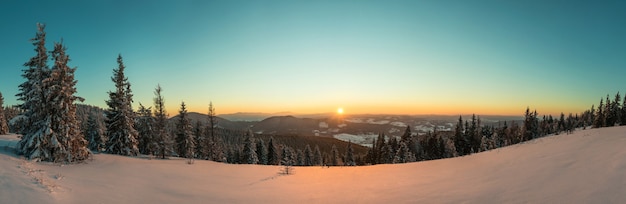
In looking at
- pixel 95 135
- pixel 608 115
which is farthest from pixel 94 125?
pixel 608 115

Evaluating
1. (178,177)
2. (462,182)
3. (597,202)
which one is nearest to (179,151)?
(178,177)

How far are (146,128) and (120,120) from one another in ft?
29.1

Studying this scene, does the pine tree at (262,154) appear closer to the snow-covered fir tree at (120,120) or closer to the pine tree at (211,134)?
the pine tree at (211,134)

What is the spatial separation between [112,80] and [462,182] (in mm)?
36291

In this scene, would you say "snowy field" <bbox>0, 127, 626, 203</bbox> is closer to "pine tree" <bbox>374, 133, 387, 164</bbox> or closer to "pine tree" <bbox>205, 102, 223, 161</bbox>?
"pine tree" <bbox>205, 102, 223, 161</bbox>

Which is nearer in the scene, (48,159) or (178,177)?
(178,177)

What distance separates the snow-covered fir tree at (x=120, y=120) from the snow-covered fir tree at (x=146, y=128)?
638 cm

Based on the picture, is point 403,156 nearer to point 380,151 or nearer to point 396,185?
point 380,151

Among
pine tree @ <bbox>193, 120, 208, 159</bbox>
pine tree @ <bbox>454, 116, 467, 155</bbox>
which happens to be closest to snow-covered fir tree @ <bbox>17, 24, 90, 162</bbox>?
pine tree @ <bbox>193, 120, 208, 159</bbox>

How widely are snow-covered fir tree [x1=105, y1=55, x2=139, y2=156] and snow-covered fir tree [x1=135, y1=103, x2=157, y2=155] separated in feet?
20.9

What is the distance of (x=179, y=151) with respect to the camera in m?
45.1

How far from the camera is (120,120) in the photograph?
32.2m

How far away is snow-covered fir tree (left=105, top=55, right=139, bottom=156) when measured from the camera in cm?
3184

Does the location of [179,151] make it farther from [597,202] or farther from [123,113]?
[597,202]
